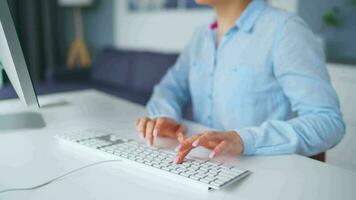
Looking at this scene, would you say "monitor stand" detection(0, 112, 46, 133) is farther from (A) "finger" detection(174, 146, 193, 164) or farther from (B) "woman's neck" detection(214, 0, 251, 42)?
(B) "woman's neck" detection(214, 0, 251, 42)

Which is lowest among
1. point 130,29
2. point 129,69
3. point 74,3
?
point 129,69

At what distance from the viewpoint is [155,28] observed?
366cm

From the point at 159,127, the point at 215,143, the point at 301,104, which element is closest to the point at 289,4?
the point at 301,104

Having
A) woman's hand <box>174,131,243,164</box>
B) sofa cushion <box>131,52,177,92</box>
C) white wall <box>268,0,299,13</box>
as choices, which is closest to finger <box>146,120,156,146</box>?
woman's hand <box>174,131,243,164</box>

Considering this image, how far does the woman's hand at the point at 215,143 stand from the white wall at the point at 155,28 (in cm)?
236

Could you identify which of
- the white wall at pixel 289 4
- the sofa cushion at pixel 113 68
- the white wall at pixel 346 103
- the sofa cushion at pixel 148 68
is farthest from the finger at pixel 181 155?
the sofa cushion at pixel 113 68

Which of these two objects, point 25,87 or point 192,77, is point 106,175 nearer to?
point 25,87

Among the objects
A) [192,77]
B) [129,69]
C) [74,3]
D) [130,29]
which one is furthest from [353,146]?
[74,3]

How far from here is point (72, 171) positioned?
750mm

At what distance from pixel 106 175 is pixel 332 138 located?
0.53 metres

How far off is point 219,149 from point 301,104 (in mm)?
304

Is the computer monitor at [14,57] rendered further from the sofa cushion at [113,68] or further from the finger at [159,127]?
the sofa cushion at [113,68]

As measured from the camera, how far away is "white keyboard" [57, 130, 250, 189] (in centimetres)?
68

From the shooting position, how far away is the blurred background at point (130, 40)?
2449 millimetres
